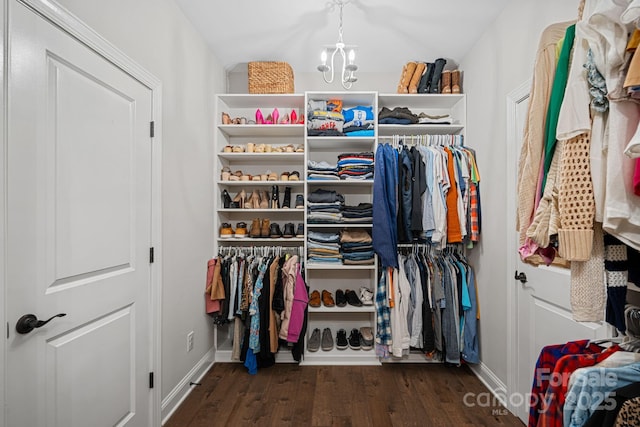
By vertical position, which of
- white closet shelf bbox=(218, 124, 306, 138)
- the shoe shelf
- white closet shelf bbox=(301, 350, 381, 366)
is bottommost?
white closet shelf bbox=(301, 350, 381, 366)

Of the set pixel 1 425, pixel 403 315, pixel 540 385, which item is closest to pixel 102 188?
pixel 1 425

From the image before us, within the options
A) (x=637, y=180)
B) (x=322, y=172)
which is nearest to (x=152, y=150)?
(x=322, y=172)

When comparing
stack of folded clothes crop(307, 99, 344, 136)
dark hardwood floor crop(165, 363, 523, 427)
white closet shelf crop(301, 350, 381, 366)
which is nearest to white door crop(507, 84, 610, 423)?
dark hardwood floor crop(165, 363, 523, 427)

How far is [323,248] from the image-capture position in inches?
96.5

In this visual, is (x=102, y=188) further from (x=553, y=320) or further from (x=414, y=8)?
(x=553, y=320)

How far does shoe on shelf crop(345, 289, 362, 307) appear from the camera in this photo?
2511mm

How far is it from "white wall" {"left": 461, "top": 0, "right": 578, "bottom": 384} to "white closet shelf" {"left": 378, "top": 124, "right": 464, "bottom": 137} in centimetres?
19

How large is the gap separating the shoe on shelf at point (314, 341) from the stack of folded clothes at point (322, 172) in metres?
1.46

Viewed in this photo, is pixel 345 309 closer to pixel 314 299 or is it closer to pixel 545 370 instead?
pixel 314 299

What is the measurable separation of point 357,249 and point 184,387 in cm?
163

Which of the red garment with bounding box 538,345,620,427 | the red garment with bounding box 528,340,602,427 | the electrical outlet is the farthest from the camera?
the electrical outlet

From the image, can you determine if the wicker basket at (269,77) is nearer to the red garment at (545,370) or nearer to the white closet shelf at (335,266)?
the white closet shelf at (335,266)

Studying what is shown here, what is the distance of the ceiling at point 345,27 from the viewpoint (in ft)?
6.31

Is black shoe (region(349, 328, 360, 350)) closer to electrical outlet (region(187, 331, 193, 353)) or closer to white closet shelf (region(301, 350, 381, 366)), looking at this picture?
white closet shelf (region(301, 350, 381, 366))
